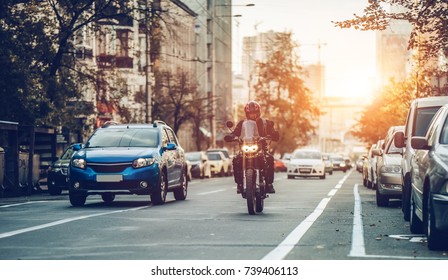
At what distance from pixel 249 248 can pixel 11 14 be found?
80.8 feet

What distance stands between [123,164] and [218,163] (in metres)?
43.4

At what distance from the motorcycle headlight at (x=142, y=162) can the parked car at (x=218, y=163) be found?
42274mm

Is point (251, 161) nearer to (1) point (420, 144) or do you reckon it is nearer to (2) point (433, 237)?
(1) point (420, 144)

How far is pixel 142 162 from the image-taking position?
68.8 ft

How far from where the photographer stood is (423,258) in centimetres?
1060

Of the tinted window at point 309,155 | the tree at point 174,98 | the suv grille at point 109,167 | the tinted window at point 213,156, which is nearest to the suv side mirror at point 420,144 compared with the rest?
the suv grille at point 109,167

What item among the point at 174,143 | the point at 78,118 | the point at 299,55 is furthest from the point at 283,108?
the point at 174,143

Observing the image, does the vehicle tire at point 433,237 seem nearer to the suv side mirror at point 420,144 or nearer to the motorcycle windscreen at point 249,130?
the suv side mirror at point 420,144

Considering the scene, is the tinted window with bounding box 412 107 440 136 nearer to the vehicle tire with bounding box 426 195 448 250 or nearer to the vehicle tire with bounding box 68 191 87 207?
the vehicle tire with bounding box 68 191 87 207

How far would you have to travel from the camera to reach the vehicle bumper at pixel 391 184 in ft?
72.6

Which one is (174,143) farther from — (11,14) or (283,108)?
(283,108)

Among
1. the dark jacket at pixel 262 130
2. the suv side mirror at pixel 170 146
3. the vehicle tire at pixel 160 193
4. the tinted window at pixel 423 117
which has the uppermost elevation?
the tinted window at pixel 423 117

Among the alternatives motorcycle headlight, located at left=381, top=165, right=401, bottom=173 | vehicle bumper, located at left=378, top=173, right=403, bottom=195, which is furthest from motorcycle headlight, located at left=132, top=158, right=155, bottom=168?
motorcycle headlight, located at left=381, top=165, right=401, bottom=173

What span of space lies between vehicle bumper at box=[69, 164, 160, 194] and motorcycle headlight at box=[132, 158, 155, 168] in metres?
0.09
